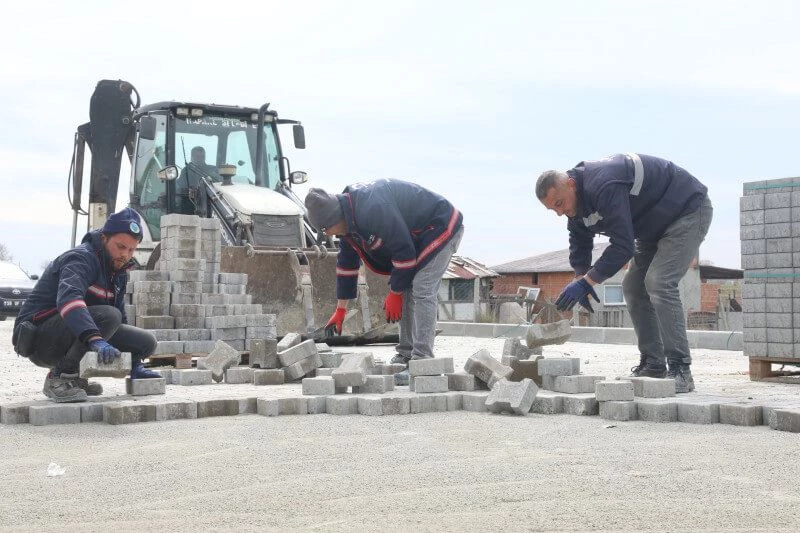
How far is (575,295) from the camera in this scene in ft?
19.4

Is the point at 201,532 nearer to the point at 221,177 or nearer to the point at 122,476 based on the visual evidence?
the point at 122,476

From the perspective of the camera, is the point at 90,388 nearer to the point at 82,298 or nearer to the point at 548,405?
the point at 82,298

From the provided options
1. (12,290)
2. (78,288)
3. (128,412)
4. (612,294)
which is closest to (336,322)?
(128,412)

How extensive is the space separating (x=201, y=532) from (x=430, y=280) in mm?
3988

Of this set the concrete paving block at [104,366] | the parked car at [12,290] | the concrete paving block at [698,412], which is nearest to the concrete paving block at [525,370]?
the concrete paving block at [698,412]

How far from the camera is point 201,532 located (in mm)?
3135

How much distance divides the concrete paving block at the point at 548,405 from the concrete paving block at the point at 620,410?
1.09ft

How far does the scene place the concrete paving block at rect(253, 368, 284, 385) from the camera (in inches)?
291

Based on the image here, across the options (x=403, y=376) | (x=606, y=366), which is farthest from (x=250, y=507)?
(x=606, y=366)

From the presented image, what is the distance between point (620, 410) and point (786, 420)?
91 centimetres

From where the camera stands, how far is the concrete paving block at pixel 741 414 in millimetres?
5266

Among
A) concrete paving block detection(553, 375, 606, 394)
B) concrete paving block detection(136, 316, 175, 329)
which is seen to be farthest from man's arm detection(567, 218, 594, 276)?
concrete paving block detection(136, 316, 175, 329)

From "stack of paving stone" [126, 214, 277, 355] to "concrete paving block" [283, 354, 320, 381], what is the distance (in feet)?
4.86

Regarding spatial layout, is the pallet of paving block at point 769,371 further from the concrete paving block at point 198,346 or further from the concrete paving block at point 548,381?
the concrete paving block at point 198,346
